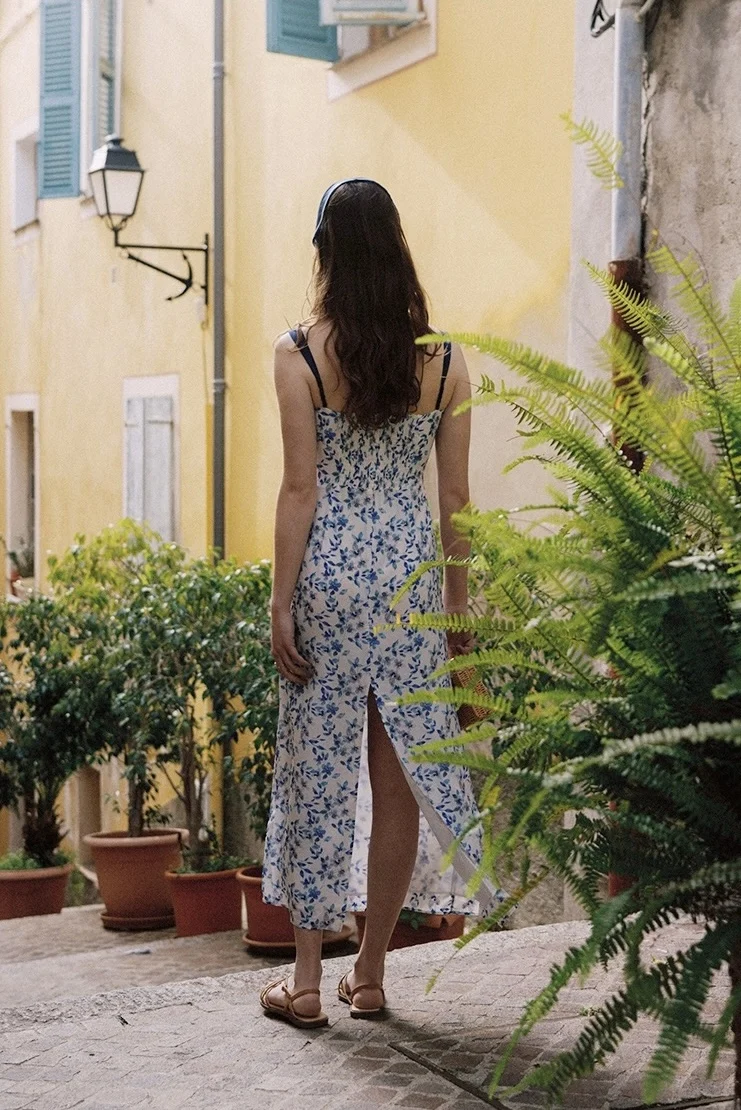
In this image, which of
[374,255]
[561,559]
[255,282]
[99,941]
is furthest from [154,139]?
[561,559]

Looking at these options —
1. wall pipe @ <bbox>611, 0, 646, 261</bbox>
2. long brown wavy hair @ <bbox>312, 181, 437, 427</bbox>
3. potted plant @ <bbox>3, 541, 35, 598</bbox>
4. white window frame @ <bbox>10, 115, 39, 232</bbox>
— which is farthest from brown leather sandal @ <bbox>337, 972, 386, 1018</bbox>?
white window frame @ <bbox>10, 115, 39, 232</bbox>

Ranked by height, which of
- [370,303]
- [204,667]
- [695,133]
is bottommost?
[204,667]

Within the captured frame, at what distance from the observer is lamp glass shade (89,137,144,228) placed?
447 inches

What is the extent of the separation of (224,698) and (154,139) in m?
5.79

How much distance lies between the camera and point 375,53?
341 inches

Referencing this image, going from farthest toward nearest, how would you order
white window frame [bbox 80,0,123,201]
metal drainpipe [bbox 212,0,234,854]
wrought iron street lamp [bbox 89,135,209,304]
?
white window frame [bbox 80,0,123,201] < wrought iron street lamp [bbox 89,135,209,304] < metal drainpipe [bbox 212,0,234,854]

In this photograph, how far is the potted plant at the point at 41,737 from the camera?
9172 mm

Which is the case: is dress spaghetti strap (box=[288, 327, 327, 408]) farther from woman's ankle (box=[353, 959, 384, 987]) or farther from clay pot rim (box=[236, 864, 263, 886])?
clay pot rim (box=[236, 864, 263, 886])

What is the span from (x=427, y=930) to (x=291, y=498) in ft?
8.47

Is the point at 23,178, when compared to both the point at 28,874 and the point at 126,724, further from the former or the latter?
the point at 126,724

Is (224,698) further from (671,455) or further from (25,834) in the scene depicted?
(671,455)

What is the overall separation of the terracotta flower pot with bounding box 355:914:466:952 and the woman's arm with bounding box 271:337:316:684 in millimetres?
2254

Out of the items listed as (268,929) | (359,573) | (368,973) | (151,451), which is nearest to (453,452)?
(359,573)

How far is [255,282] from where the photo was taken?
10391 mm
